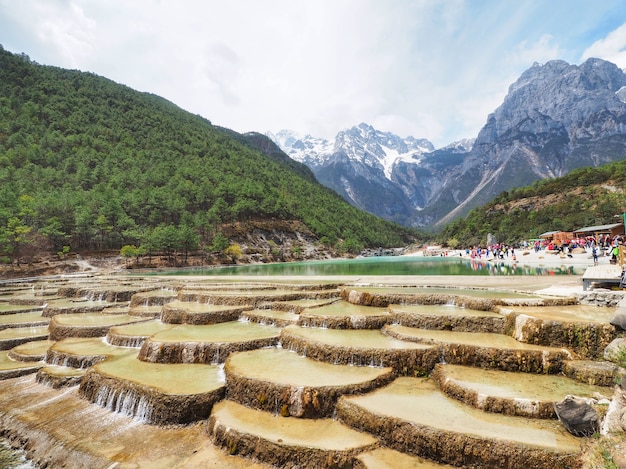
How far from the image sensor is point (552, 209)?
105688 mm

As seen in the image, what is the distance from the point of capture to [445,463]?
715cm

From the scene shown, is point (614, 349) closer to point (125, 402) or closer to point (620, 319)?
point (620, 319)

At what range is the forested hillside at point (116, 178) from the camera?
217ft

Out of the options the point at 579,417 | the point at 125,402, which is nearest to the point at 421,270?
the point at 579,417

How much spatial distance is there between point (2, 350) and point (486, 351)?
22.8 m

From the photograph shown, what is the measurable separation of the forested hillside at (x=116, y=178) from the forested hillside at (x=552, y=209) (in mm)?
48858

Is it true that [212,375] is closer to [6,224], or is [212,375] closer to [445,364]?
[445,364]

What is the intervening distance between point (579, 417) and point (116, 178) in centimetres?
10299

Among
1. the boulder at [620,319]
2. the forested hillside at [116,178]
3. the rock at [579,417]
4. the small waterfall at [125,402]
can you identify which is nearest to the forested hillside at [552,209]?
the forested hillside at [116,178]

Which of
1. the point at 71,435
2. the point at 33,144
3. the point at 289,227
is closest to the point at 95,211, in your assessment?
the point at 33,144

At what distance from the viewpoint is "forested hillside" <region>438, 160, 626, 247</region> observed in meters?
90.1

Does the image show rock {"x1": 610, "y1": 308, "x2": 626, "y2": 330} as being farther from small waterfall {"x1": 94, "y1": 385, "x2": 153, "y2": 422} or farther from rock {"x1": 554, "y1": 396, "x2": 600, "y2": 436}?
small waterfall {"x1": 94, "y1": 385, "x2": 153, "y2": 422}

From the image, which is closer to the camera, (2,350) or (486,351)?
(486,351)

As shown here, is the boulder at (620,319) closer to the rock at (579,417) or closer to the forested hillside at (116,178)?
the rock at (579,417)
